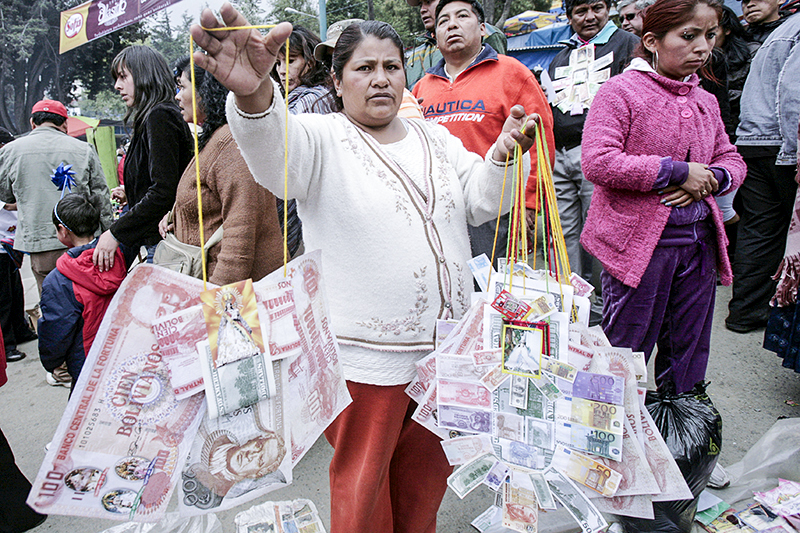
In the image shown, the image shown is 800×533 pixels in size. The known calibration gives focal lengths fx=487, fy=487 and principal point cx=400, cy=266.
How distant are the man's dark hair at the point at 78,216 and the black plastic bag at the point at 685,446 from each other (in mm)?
3011

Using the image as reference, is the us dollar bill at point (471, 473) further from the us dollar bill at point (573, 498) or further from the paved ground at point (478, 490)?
the paved ground at point (478, 490)

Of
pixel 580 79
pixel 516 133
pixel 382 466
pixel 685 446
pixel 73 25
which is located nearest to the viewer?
pixel 516 133

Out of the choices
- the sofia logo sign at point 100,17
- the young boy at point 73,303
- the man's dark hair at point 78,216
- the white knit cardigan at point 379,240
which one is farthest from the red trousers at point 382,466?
the sofia logo sign at point 100,17

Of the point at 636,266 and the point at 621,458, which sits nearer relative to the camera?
the point at 621,458

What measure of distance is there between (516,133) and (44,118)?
4.22m

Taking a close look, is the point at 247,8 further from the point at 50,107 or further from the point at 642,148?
the point at 642,148

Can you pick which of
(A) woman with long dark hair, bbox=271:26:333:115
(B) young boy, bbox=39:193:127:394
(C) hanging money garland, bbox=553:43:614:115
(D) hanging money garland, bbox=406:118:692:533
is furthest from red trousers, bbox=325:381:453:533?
(C) hanging money garland, bbox=553:43:614:115

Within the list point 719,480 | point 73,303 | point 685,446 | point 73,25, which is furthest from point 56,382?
point 73,25

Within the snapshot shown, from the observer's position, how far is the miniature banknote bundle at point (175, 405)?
82 centimetres

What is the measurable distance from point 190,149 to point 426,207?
1463 millimetres

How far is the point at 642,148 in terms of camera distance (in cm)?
178

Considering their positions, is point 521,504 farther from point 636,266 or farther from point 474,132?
point 474,132

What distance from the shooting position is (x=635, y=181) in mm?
1729

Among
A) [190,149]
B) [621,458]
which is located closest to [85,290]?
[190,149]
